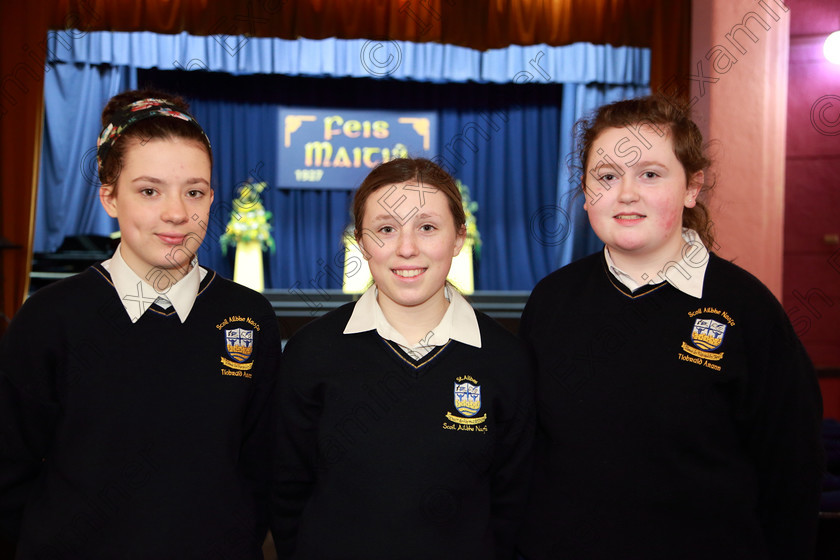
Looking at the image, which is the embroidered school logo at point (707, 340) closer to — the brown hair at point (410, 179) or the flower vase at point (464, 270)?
the brown hair at point (410, 179)

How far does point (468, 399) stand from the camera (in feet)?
4.14

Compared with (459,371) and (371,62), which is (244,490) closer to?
(459,371)

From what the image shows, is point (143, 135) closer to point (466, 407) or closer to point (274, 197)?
point (466, 407)

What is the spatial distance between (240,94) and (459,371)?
6.97 metres

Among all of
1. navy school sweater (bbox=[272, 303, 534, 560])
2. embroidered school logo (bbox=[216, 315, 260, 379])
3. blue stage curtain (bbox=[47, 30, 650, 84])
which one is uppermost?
blue stage curtain (bbox=[47, 30, 650, 84])

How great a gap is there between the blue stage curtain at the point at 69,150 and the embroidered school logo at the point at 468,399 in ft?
19.8

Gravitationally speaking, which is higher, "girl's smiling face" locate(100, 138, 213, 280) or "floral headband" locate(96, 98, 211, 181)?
"floral headband" locate(96, 98, 211, 181)

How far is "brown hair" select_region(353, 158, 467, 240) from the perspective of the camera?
4.32ft

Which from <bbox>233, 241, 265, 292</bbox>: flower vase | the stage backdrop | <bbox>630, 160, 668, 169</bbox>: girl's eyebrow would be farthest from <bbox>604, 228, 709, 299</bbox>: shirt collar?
<bbox>233, 241, 265, 292</bbox>: flower vase

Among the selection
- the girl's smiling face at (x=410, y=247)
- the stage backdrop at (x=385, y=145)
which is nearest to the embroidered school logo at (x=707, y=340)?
the girl's smiling face at (x=410, y=247)

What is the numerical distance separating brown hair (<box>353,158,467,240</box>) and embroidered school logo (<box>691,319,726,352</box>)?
0.51 m

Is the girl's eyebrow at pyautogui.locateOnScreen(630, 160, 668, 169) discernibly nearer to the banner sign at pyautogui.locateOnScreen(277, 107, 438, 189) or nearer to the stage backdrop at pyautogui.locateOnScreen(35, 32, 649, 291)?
the stage backdrop at pyautogui.locateOnScreen(35, 32, 649, 291)

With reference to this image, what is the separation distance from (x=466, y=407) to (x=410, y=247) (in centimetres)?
33

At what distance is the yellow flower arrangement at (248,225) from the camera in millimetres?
6711
